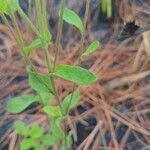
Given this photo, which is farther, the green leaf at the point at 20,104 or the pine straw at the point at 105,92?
the pine straw at the point at 105,92

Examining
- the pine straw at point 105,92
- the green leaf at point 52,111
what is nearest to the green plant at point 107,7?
the pine straw at point 105,92

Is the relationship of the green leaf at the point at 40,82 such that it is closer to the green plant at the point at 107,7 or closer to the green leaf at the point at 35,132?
the green leaf at the point at 35,132

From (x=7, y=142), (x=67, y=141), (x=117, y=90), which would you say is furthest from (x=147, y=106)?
(x=7, y=142)

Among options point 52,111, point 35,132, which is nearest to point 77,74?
point 52,111

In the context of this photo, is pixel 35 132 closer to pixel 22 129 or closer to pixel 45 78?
pixel 22 129

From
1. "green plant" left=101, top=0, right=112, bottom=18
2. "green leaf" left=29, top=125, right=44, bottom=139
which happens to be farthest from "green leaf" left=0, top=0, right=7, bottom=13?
"green plant" left=101, top=0, right=112, bottom=18

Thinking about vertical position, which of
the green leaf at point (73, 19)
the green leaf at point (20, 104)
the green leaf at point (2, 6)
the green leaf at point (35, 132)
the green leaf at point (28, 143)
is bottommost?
the green leaf at point (28, 143)

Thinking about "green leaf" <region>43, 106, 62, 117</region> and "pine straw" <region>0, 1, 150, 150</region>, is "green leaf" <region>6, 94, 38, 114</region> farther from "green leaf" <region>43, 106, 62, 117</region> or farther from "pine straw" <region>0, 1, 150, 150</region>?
"pine straw" <region>0, 1, 150, 150</region>
